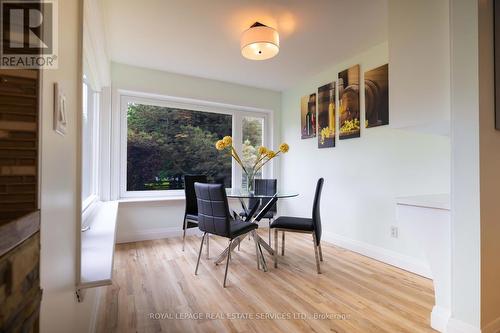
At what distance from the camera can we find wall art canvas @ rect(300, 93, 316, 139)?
3744 millimetres

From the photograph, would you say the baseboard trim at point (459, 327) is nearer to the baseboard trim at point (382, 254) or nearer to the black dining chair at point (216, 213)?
the baseboard trim at point (382, 254)

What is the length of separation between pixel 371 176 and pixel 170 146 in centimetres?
279

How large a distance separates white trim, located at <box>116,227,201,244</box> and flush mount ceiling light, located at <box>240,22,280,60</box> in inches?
105

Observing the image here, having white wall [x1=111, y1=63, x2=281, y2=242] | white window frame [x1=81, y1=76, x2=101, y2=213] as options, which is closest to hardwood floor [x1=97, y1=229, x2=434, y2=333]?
white wall [x1=111, y1=63, x2=281, y2=242]

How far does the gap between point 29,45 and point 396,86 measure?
81.6 inches

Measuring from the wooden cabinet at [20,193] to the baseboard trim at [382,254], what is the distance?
115 inches

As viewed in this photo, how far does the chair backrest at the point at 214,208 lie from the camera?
2.13m

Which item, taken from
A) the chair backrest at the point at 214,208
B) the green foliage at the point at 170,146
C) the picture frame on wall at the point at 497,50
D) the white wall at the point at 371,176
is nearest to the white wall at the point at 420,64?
the white wall at the point at 371,176

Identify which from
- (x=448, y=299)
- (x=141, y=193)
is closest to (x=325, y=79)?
(x=448, y=299)

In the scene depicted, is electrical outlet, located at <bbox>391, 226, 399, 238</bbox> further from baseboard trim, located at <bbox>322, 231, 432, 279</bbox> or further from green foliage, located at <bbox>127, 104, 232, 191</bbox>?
green foliage, located at <bbox>127, 104, 232, 191</bbox>

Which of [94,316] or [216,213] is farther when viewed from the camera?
[216,213]

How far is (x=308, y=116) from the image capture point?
3.84 meters

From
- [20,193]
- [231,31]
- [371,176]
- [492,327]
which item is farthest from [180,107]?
[492,327]

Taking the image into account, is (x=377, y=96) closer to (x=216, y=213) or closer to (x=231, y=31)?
(x=231, y=31)
